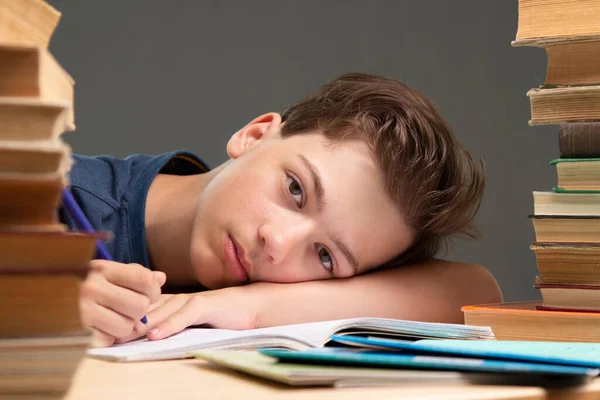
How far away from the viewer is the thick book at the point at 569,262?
0.93 meters

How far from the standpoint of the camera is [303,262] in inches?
45.8

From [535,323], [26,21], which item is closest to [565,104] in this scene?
[535,323]

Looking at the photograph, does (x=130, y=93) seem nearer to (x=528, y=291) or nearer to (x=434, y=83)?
(x=434, y=83)

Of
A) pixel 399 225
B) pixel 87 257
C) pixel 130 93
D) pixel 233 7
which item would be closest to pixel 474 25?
pixel 233 7

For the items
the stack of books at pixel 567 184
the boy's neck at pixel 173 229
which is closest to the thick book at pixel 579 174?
Answer: the stack of books at pixel 567 184

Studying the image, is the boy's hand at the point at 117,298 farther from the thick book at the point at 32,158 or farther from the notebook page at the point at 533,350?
the thick book at the point at 32,158

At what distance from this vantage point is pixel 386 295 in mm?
1185

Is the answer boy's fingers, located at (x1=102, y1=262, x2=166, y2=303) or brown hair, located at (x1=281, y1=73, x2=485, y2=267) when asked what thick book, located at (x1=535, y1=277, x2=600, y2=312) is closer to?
brown hair, located at (x1=281, y1=73, x2=485, y2=267)

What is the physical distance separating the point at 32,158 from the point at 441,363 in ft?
1.06

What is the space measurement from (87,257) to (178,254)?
38.8 inches

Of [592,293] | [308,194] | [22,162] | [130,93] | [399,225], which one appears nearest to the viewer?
[22,162]

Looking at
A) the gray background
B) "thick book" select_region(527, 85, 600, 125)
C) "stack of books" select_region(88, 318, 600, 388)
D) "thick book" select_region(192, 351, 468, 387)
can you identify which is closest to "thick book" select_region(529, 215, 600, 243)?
"thick book" select_region(527, 85, 600, 125)

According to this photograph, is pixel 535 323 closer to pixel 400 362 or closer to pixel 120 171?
pixel 400 362

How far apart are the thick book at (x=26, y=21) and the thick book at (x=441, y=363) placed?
284mm
